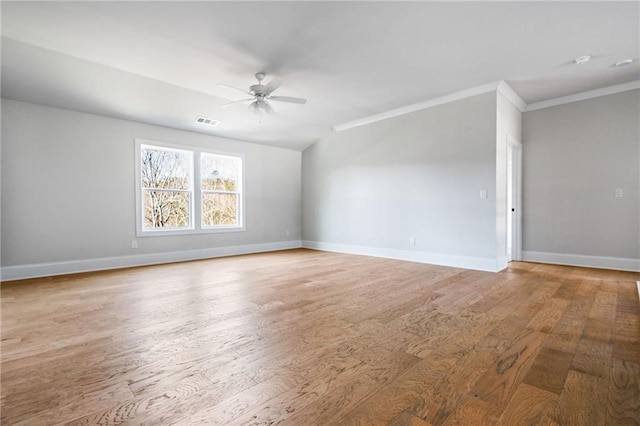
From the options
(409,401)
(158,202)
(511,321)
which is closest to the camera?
(409,401)

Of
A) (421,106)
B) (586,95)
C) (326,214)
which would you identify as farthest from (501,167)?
(326,214)

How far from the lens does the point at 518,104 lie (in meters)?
4.98

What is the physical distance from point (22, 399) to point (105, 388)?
358 millimetres

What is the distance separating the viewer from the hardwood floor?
1333 millimetres

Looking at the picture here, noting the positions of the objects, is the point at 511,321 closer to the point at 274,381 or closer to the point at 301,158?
the point at 274,381

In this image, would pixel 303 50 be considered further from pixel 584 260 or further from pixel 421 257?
pixel 584 260

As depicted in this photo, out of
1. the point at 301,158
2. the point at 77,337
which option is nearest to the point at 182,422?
the point at 77,337

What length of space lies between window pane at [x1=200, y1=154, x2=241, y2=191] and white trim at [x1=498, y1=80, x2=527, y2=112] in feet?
16.7

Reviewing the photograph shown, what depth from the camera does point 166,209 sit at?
546 centimetres

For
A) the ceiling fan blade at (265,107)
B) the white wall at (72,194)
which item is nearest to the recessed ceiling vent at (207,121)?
the white wall at (72,194)

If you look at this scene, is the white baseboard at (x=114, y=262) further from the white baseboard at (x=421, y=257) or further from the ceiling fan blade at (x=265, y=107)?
the ceiling fan blade at (x=265, y=107)

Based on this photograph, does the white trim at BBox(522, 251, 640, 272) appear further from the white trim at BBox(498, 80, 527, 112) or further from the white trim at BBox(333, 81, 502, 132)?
the white trim at BBox(333, 81, 502, 132)

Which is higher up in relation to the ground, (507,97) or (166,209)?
(507,97)

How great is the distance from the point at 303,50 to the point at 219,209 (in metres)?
3.91
